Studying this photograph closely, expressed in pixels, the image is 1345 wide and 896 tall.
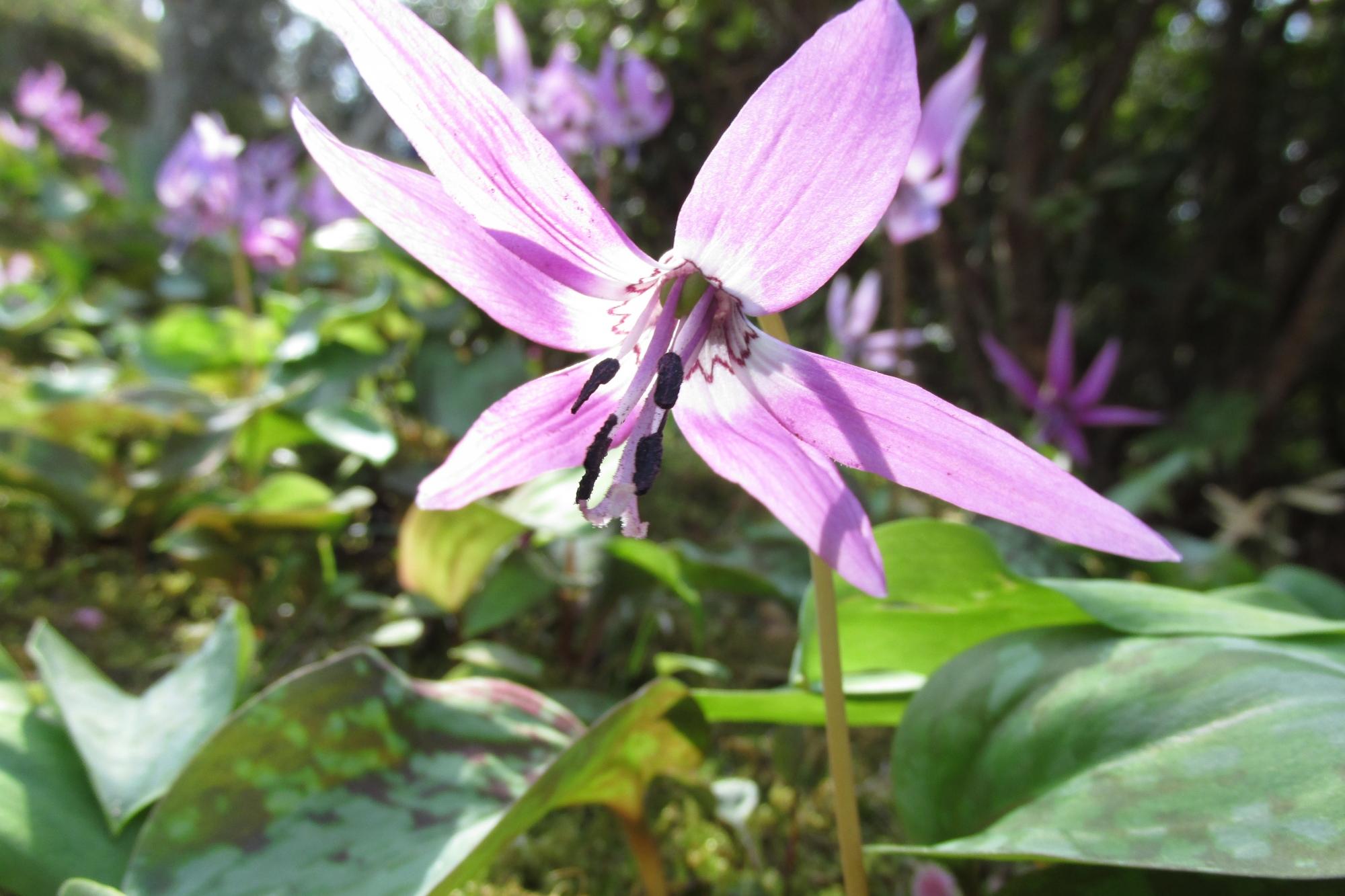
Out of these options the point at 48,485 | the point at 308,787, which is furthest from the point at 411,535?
the point at 48,485

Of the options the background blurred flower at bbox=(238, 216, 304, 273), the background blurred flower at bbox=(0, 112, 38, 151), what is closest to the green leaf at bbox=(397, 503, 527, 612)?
the background blurred flower at bbox=(238, 216, 304, 273)

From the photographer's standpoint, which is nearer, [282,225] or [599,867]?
[599,867]

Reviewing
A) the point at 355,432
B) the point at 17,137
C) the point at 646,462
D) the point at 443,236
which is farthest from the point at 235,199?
the point at 17,137

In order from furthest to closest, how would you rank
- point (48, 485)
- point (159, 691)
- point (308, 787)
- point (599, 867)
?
point (48, 485), point (599, 867), point (159, 691), point (308, 787)

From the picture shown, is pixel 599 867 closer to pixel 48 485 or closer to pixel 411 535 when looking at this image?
pixel 411 535

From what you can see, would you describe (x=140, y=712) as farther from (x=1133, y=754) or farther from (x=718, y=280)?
(x=1133, y=754)

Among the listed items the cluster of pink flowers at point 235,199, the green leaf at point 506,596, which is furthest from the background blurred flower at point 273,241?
the green leaf at point 506,596

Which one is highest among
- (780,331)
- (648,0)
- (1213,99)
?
(648,0)

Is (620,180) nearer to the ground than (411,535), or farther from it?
farther from it
